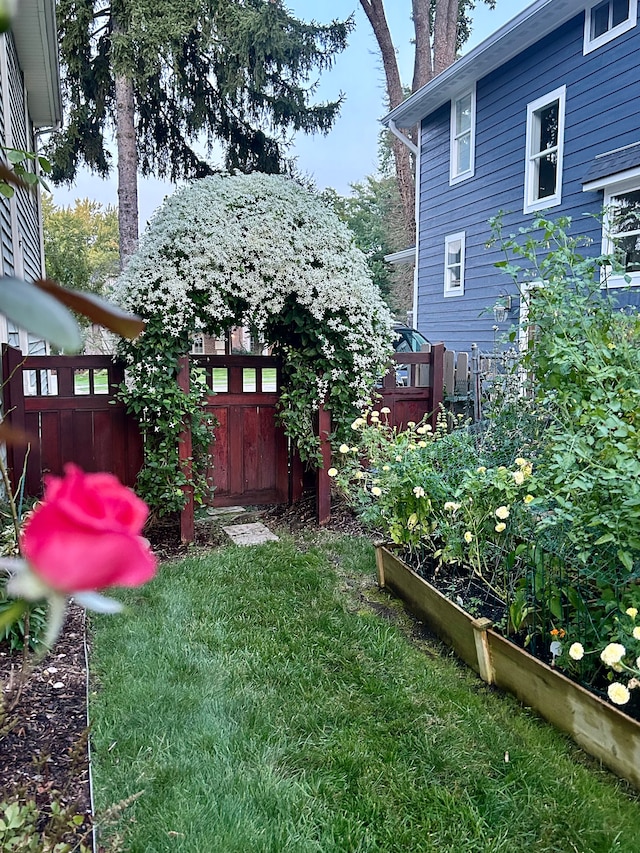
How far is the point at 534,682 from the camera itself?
227 cm

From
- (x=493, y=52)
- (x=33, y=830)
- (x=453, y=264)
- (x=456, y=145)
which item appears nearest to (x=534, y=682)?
(x=33, y=830)

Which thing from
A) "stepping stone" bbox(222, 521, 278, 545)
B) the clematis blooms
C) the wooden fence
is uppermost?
the clematis blooms

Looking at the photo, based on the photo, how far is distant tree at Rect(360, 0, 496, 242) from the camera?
13.3 metres

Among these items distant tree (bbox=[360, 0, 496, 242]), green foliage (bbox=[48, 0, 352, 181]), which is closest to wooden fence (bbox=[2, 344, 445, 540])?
green foliage (bbox=[48, 0, 352, 181])

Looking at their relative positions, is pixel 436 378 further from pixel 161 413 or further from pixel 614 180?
pixel 614 180

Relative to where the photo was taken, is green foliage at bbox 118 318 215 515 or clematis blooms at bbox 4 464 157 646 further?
green foliage at bbox 118 318 215 515

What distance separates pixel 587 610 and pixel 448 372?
3975 mm

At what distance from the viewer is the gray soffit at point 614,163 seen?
6.85 meters

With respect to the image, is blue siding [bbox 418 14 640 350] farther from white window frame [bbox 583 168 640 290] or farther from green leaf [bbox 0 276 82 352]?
green leaf [bbox 0 276 82 352]

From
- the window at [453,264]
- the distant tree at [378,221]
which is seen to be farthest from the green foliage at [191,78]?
the distant tree at [378,221]

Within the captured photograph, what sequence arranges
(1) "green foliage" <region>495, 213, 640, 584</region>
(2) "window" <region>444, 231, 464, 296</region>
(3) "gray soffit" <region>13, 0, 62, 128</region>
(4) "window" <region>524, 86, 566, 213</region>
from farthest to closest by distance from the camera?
(2) "window" <region>444, 231, 464, 296</region> < (4) "window" <region>524, 86, 566, 213</region> < (3) "gray soffit" <region>13, 0, 62, 128</region> < (1) "green foliage" <region>495, 213, 640, 584</region>

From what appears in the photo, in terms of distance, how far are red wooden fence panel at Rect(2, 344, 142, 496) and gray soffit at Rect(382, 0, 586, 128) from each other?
732 centimetres

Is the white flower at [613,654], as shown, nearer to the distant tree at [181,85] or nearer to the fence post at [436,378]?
the fence post at [436,378]

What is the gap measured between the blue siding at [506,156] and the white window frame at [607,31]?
7 centimetres
